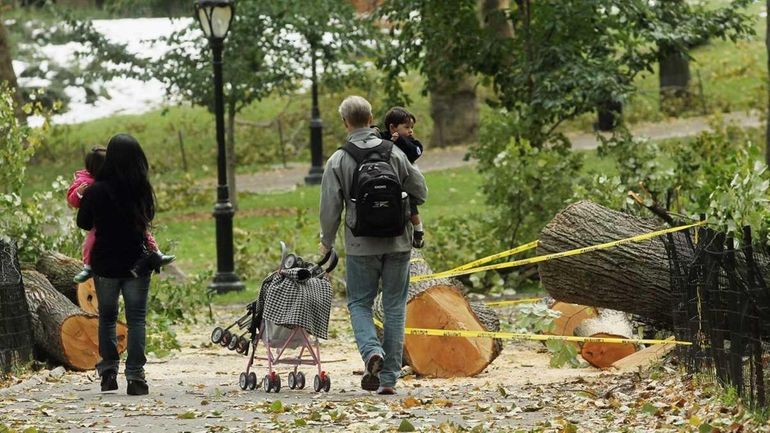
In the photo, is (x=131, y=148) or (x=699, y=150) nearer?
(x=131, y=148)

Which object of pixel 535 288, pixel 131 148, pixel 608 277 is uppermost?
pixel 131 148

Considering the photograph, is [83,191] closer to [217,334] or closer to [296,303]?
[217,334]

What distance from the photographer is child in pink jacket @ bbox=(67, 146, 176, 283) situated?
976 centimetres

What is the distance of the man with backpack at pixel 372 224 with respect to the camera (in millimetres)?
9148

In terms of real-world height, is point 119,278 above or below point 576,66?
below

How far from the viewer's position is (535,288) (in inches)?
659

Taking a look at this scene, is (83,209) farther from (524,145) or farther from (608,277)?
(524,145)

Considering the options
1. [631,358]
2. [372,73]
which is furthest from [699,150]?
[372,73]

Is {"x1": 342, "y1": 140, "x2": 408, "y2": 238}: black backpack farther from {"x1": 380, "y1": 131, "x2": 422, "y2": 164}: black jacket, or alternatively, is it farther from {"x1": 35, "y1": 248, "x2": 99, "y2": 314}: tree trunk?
{"x1": 35, "y1": 248, "x2": 99, "y2": 314}: tree trunk

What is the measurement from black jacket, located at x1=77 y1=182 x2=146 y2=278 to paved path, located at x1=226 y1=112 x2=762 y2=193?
19353 mm

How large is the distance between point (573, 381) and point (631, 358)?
851 millimetres

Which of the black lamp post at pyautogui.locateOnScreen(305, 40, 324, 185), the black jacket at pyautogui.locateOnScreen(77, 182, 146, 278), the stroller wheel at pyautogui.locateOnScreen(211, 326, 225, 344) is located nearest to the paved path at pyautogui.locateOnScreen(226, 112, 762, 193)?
the black lamp post at pyautogui.locateOnScreen(305, 40, 324, 185)

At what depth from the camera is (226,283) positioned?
1797 centimetres

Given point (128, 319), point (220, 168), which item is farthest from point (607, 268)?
point (220, 168)
